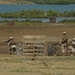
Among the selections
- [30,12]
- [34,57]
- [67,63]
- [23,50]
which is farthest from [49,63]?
[30,12]

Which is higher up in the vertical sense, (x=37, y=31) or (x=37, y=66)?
(x=37, y=66)

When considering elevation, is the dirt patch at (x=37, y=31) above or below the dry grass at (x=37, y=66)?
below

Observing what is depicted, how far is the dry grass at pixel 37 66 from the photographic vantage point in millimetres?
20000

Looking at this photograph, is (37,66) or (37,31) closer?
(37,66)

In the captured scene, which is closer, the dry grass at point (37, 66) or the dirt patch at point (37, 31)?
the dry grass at point (37, 66)

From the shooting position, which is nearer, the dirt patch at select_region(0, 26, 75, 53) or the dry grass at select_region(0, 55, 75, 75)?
the dry grass at select_region(0, 55, 75, 75)

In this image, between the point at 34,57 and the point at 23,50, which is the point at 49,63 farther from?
the point at 23,50

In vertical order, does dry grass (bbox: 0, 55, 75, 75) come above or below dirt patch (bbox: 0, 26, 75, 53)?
above

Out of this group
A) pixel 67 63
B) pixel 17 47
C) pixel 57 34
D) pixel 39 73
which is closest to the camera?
pixel 39 73

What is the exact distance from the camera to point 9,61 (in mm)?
24359

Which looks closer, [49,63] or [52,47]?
[49,63]

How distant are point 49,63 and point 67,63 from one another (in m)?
0.93

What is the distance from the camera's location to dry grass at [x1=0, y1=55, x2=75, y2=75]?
20.0m

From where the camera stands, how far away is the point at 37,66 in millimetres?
22203
